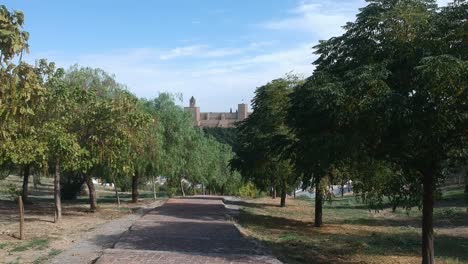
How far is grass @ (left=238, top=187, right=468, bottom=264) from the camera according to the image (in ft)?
54.9

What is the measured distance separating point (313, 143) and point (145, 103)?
23.0 meters

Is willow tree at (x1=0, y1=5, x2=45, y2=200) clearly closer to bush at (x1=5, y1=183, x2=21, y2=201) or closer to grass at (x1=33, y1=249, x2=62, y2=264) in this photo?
grass at (x1=33, y1=249, x2=62, y2=264)

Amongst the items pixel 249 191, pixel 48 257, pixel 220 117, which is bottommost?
pixel 48 257

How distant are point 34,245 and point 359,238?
1268 cm

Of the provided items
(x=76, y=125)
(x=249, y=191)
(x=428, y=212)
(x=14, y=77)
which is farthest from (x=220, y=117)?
(x=14, y=77)

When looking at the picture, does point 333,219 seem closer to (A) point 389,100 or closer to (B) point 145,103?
(B) point 145,103

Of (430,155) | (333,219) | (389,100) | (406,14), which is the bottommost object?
(333,219)

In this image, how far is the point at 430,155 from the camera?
44.1 feet

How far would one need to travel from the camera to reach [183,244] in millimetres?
16094

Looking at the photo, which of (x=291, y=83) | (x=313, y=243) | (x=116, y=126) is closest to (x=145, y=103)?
(x=291, y=83)

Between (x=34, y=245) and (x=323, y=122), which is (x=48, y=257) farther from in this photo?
(x=323, y=122)

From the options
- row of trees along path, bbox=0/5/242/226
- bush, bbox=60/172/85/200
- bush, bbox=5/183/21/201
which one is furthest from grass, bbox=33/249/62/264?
bush, bbox=60/172/85/200

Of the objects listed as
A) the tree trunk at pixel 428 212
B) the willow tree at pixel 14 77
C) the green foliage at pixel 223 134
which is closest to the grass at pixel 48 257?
the willow tree at pixel 14 77

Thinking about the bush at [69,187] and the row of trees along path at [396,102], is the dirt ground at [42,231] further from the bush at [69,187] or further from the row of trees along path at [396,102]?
the bush at [69,187]
